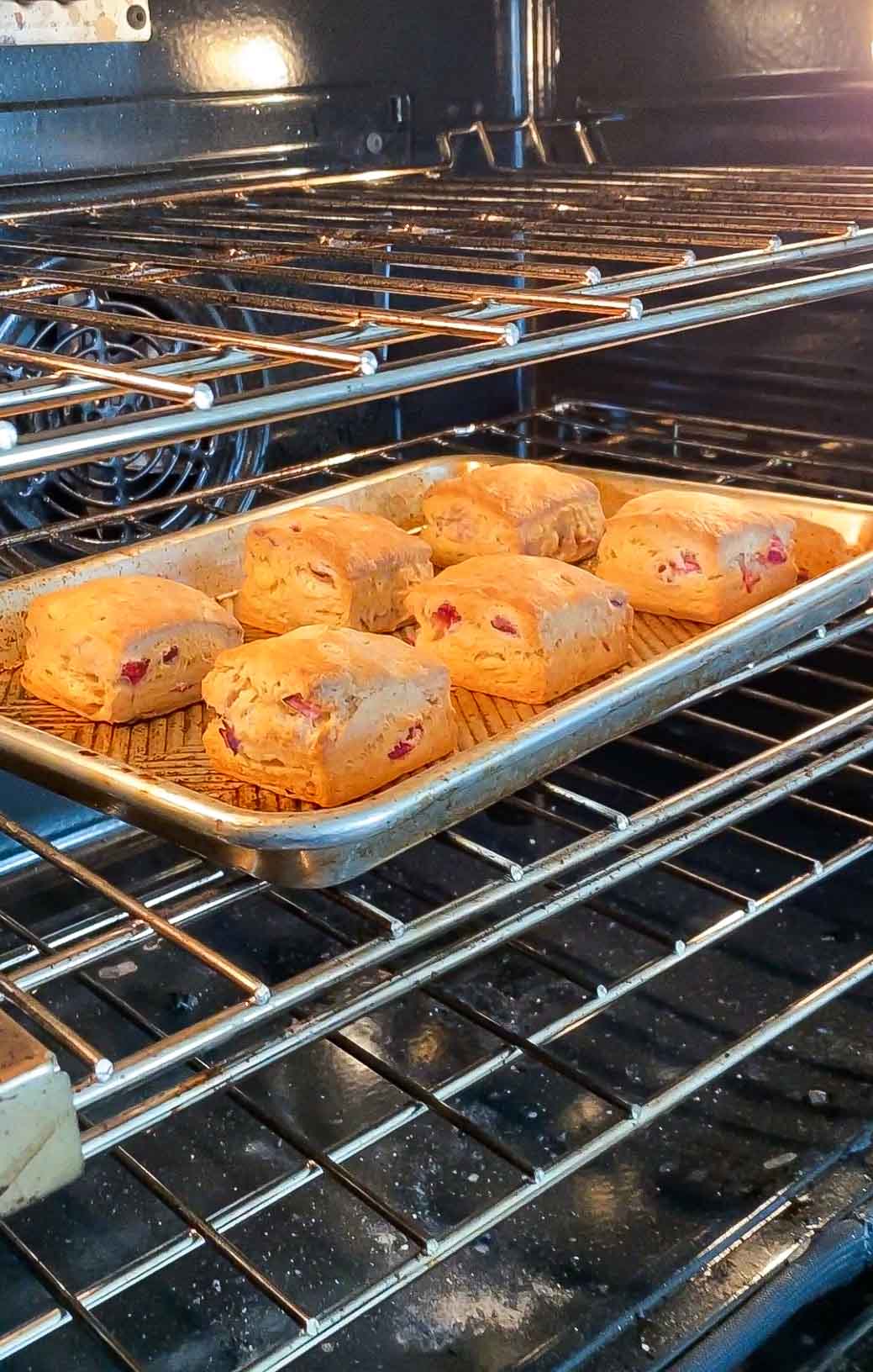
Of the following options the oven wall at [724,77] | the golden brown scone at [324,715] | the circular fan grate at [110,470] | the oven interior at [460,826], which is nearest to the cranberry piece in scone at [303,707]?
the golden brown scone at [324,715]

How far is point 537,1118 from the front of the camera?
3.84ft

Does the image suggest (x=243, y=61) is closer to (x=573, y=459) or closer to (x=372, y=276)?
(x=372, y=276)

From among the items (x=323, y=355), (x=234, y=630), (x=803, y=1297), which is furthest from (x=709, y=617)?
(x=323, y=355)

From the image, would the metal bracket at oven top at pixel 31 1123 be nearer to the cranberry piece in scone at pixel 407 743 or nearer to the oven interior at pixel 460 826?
the oven interior at pixel 460 826

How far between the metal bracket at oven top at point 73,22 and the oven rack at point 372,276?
143 mm

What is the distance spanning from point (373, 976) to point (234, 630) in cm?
37

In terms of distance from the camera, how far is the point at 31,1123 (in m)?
0.61

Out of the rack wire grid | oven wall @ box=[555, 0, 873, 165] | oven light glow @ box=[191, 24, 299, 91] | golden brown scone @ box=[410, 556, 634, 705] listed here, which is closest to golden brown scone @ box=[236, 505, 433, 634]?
golden brown scone @ box=[410, 556, 634, 705]

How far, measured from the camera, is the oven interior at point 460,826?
2.92ft

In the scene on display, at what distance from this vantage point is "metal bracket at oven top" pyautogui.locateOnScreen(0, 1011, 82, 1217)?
60cm

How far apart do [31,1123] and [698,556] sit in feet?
2.91

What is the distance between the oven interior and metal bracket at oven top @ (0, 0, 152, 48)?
0.07 feet

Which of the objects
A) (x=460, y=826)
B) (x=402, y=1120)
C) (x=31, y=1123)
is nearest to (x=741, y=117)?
(x=460, y=826)

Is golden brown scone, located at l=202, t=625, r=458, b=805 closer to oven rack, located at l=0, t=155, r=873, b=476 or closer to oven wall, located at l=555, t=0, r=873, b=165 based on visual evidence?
oven rack, located at l=0, t=155, r=873, b=476
